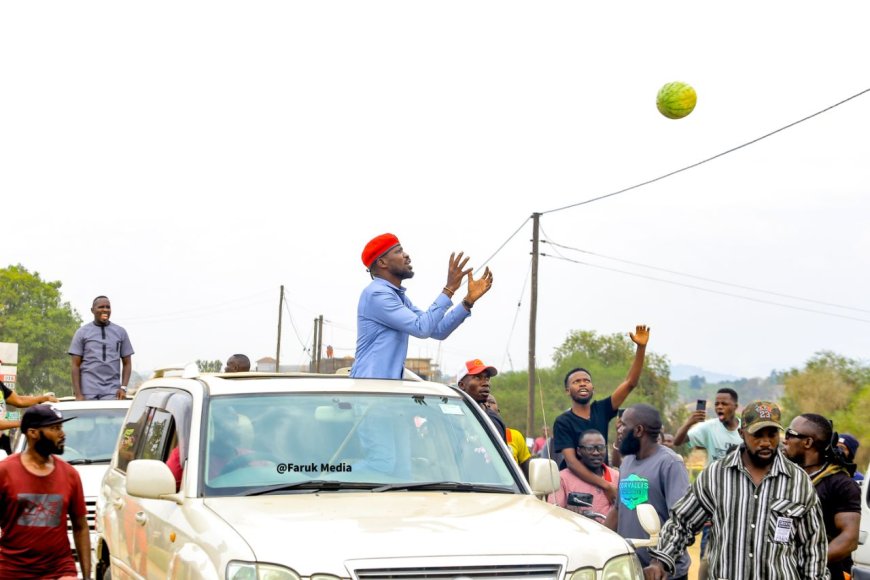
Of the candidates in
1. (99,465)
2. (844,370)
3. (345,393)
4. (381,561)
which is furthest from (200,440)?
(844,370)

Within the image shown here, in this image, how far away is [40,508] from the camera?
25.0ft

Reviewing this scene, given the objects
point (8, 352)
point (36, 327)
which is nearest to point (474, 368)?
point (8, 352)

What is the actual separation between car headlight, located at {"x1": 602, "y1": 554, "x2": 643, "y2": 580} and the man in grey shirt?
32.2 ft

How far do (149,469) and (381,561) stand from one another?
4.48ft

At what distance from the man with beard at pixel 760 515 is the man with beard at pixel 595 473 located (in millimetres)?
3290

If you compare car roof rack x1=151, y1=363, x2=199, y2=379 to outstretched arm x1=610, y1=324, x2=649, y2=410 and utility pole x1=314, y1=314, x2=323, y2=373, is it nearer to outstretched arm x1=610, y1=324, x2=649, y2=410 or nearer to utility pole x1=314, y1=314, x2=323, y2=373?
outstretched arm x1=610, y1=324, x2=649, y2=410

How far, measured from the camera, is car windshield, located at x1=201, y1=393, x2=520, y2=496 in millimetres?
6254

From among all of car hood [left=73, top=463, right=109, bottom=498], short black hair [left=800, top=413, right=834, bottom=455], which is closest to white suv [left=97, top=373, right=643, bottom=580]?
short black hair [left=800, top=413, right=834, bottom=455]

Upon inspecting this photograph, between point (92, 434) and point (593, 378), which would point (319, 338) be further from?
Answer: point (92, 434)

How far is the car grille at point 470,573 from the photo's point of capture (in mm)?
5230

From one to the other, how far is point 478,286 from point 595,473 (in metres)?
2.56

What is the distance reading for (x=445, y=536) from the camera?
543 cm

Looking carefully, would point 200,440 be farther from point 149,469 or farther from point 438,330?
point 438,330

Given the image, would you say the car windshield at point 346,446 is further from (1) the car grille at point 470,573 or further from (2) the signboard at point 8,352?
(2) the signboard at point 8,352
